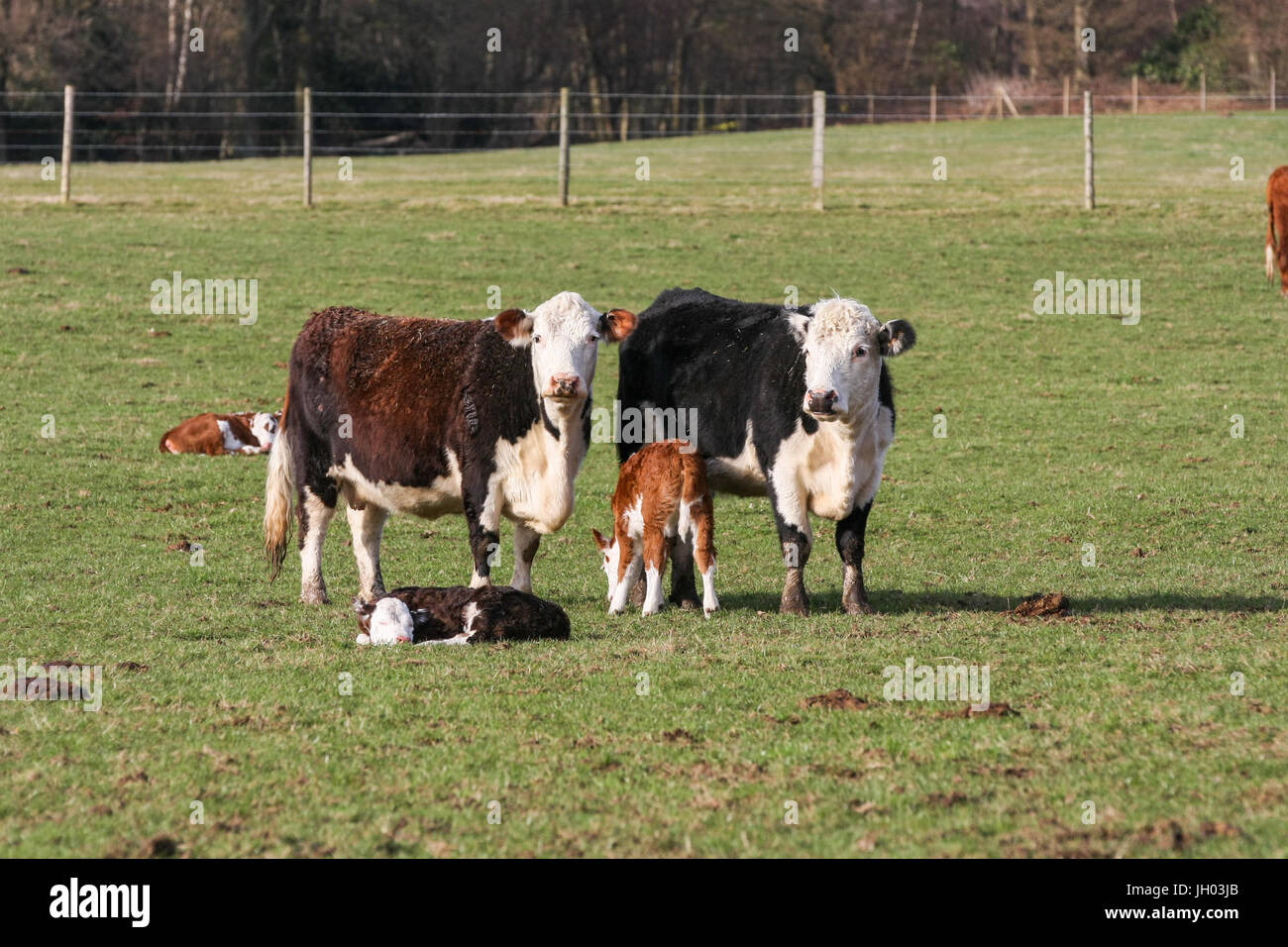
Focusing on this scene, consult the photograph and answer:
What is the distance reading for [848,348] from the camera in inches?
375

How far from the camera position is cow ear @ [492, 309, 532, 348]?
9.55 metres

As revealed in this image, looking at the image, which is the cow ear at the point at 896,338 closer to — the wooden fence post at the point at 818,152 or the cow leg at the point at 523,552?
the cow leg at the point at 523,552

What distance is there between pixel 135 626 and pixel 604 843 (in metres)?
4.99

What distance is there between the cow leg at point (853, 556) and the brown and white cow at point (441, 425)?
178 cm

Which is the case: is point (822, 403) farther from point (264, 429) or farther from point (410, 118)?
point (410, 118)

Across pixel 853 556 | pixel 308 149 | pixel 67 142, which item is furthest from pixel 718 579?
pixel 67 142

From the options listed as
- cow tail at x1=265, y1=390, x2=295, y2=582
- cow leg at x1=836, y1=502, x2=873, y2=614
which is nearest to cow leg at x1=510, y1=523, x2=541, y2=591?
cow tail at x1=265, y1=390, x2=295, y2=582

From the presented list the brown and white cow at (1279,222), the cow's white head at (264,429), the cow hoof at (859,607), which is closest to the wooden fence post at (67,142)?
the cow's white head at (264,429)

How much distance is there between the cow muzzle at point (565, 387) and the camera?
9.07m

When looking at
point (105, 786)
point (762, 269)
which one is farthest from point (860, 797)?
point (762, 269)

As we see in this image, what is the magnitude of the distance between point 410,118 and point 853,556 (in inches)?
1892

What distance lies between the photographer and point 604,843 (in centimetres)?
543

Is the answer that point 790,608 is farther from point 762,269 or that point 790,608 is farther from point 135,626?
point 762,269
